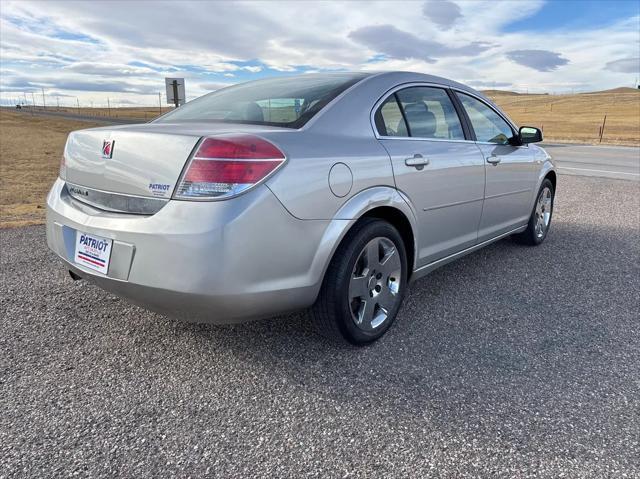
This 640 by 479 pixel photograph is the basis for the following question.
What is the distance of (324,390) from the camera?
7.91 ft

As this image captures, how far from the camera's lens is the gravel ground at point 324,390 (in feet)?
6.36

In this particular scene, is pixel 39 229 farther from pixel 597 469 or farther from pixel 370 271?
pixel 597 469

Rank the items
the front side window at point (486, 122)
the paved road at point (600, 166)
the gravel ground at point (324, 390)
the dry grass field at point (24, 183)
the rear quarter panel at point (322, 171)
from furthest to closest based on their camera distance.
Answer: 1. the paved road at point (600, 166)
2. the dry grass field at point (24, 183)
3. the front side window at point (486, 122)
4. the rear quarter panel at point (322, 171)
5. the gravel ground at point (324, 390)

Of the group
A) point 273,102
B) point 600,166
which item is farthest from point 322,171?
point 600,166

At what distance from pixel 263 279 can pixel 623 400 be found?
5.83 ft

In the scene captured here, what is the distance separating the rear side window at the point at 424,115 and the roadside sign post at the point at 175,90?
9.66 meters

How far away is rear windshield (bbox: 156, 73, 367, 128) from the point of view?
2709 millimetres

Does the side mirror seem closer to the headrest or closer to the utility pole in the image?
the headrest

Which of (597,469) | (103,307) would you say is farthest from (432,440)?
(103,307)

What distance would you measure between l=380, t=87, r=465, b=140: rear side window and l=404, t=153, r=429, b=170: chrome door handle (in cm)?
17

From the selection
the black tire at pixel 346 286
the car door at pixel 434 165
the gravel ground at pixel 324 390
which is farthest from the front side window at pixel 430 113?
the gravel ground at pixel 324 390

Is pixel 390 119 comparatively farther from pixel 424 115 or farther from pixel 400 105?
pixel 424 115

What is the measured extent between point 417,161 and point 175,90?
10.3m

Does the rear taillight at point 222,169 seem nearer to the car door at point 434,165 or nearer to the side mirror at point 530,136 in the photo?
the car door at point 434,165
